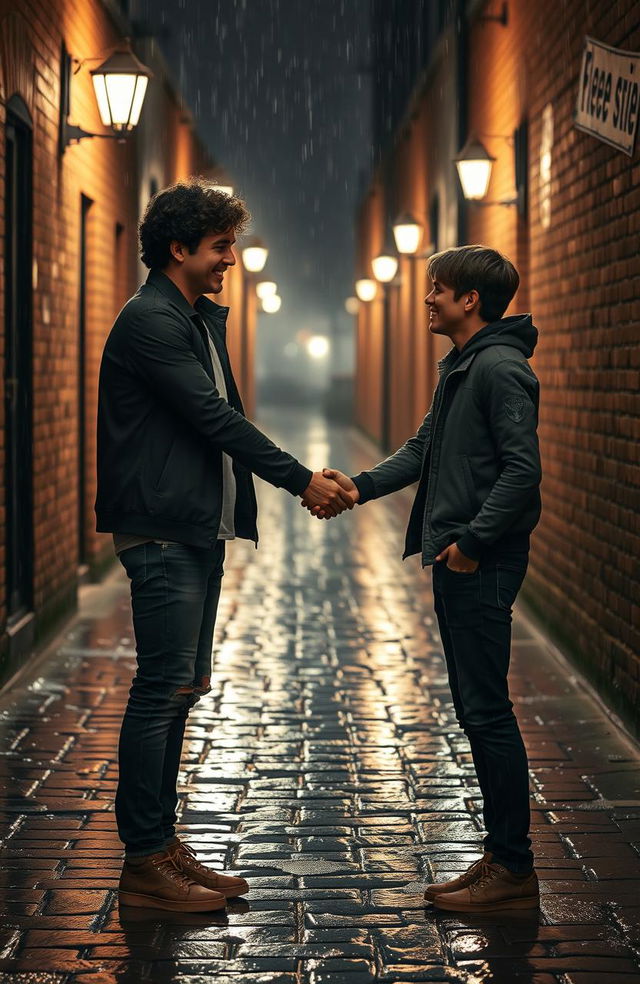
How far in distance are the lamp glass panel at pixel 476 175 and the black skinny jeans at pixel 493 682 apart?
23.2ft

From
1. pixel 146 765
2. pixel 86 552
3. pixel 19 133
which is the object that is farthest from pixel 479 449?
pixel 86 552

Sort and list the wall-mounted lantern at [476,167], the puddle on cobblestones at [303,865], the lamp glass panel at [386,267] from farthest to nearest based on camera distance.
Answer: the lamp glass panel at [386,267] < the wall-mounted lantern at [476,167] < the puddle on cobblestones at [303,865]

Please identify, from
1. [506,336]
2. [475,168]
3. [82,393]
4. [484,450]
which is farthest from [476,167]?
[484,450]

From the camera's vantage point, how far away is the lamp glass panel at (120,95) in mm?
9211

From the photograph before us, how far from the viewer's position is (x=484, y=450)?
13.7 ft

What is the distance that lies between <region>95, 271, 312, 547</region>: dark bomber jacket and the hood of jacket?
65cm

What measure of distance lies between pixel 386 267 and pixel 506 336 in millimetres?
16698

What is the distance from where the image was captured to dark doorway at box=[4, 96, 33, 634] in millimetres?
7512

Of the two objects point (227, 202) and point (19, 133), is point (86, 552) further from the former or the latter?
point (227, 202)

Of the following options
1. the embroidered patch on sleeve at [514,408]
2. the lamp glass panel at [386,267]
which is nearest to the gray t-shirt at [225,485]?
the embroidered patch on sleeve at [514,408]

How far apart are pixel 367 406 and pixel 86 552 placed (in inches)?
831

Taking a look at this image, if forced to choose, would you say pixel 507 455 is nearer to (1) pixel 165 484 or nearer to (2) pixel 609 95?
(1) pixel 165 484

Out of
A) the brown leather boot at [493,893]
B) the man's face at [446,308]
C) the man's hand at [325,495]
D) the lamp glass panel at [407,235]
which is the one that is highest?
the lamp glass panel at [407,235]

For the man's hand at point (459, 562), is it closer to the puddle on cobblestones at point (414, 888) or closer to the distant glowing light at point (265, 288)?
the puddle on cobblestones at point (414, 888)
